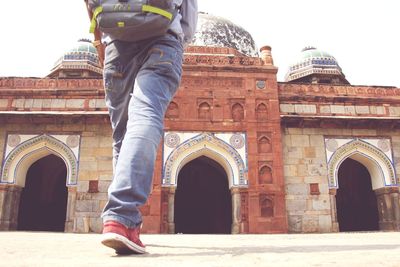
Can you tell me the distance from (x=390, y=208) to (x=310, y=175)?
209 centimetres

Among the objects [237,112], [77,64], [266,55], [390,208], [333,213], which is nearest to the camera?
[333,213]

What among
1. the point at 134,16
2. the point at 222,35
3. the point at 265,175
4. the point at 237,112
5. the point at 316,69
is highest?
the point at 316,69

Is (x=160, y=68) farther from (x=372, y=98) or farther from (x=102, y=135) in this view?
(x=372, y=98)

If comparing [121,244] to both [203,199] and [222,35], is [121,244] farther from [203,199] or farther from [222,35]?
[222,35]

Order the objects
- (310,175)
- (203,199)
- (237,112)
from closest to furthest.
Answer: (310,175), (237,112), (203,199)

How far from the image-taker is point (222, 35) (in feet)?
42.5

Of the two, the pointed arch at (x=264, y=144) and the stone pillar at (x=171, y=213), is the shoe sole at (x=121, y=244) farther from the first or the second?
the pointed arch at (x=264, y=144)

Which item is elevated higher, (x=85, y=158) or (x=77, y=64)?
(x=77, y=64)

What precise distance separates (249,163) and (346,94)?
3.34 metres

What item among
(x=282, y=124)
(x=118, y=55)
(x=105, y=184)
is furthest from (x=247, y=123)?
(x=118, y=55)

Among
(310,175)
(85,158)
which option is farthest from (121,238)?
(310,175)

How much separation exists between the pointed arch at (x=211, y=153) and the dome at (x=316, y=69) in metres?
8.21

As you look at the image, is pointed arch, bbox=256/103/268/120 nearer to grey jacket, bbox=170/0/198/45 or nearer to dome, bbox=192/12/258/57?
dome, bbox=192/12/258/57

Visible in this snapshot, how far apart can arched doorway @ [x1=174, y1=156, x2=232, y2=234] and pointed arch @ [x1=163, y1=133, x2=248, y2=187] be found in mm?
3130
